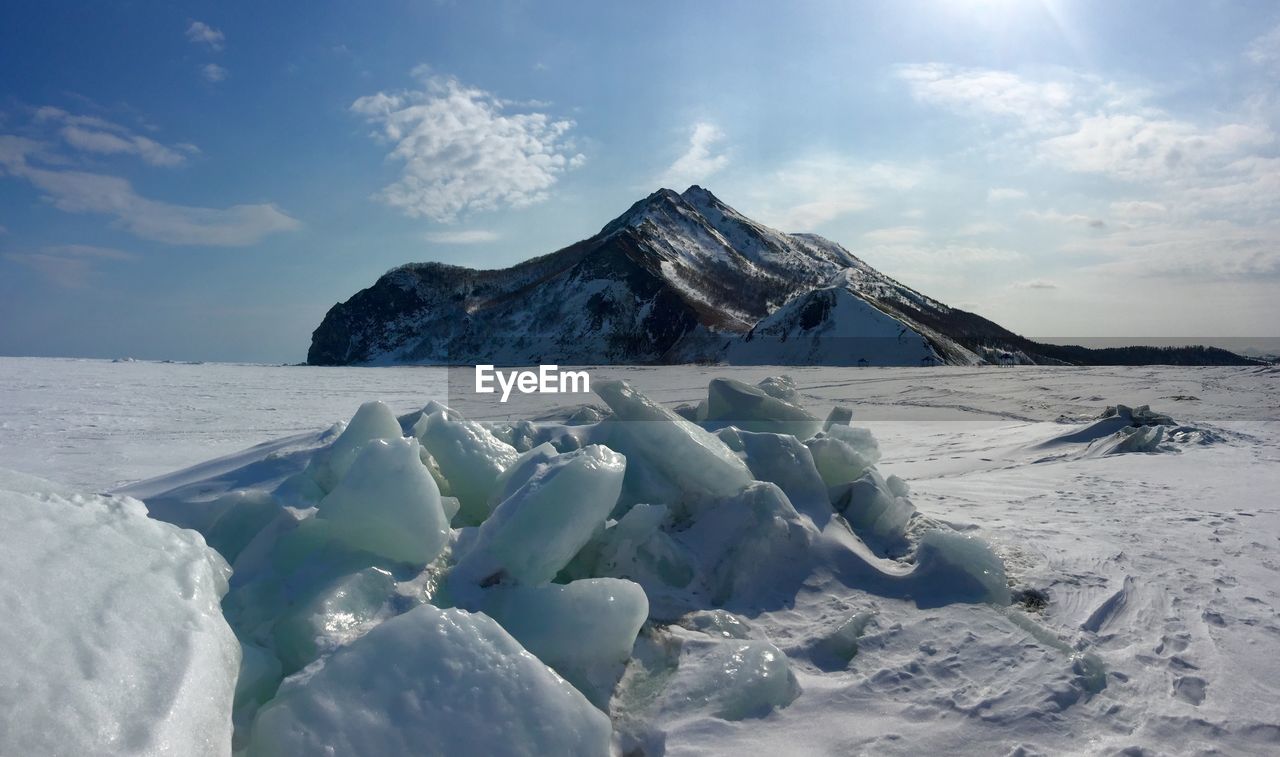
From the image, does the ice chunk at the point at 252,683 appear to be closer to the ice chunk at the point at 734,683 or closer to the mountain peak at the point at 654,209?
the ice chunk at the point at 734,683

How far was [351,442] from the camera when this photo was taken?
370cm

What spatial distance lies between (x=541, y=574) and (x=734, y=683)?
0.85 m

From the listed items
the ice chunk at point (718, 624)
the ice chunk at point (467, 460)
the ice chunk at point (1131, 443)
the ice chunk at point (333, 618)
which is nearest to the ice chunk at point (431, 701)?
the ice chunk at point (333, 618)

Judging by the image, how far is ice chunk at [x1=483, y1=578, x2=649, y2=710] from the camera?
8.09ft

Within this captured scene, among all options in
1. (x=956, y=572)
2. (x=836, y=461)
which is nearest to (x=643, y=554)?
(x=956, y=572)

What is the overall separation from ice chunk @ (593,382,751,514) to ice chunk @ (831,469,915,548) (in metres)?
0.69

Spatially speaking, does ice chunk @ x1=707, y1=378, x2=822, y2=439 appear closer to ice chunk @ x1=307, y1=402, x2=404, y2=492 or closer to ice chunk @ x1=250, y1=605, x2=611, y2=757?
ice chunk @ x1=307, y1=402, x2=404, y2=492

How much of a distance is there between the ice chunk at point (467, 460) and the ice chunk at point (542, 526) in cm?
70

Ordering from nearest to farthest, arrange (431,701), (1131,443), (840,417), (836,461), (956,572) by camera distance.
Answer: (431,701), (956,572), (836,461), (840,417), (1131,443)

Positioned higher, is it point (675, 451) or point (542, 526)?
point (675, 451)

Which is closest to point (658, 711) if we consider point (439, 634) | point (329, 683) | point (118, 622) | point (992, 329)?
point (439, 634)

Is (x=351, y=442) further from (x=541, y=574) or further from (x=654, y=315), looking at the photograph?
(x=654, y=315)

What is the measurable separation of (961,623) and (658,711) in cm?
142

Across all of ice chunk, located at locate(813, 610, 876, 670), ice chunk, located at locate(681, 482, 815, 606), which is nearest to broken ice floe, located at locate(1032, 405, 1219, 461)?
ice chunk, located at locate(681, 482, 815, 606)
